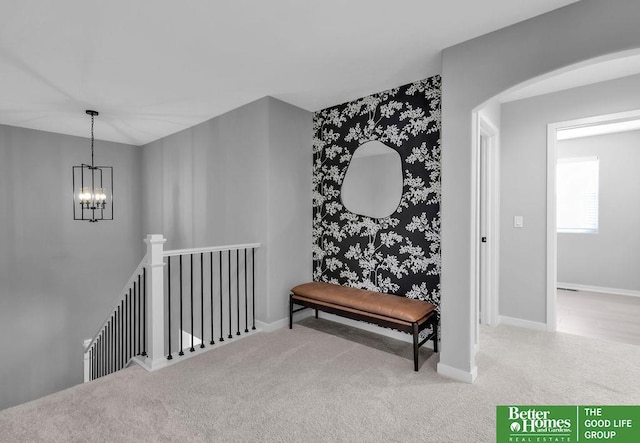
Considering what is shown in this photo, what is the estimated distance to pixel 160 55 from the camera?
246 centimetres

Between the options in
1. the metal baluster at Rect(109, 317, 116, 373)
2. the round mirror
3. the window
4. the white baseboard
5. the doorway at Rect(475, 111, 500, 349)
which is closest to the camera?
the round mirror

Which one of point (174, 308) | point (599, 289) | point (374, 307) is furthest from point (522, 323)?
point (174, 308)

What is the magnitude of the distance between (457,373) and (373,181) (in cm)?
184

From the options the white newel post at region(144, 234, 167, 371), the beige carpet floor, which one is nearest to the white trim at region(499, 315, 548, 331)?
the beige carpet floor

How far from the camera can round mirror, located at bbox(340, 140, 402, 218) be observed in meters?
3.11

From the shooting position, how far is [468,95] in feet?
7.30

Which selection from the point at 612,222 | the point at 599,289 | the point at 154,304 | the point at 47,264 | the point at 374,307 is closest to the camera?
the point at 154,304

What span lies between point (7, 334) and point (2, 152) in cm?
240

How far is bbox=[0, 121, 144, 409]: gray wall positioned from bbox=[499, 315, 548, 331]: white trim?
5628mm

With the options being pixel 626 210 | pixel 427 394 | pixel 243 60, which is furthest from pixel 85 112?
pixel 626 210

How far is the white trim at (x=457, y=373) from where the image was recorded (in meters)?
2.23

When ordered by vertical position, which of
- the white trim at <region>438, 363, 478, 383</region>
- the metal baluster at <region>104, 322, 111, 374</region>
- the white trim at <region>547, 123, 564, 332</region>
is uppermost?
the white trim at <region>547, 123, 564, 332</region>

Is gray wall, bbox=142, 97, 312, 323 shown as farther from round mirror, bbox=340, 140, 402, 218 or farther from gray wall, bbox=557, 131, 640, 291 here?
gray wall, bbox=557, 131, 640, 291

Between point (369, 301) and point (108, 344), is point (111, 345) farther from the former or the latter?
point (369, 301)
